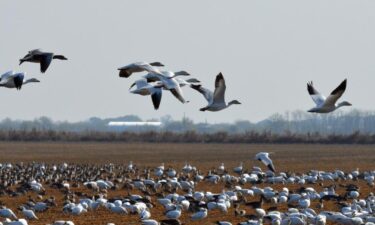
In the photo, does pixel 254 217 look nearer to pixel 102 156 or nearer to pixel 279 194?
pixel 279 194

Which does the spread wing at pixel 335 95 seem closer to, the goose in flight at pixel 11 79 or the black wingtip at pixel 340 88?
the black wingtip at pixel 340 88

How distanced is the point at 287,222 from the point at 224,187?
11.6m

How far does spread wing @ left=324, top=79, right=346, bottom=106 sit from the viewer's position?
1809 centimetres

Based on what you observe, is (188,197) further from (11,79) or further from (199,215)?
(11,79)

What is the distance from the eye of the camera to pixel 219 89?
1758cm

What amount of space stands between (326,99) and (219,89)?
7.76 ft

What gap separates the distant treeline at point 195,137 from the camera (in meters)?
71.8

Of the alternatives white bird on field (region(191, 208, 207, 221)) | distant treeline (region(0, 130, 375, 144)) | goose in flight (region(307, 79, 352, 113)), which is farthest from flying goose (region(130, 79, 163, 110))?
distant treeline (region(0, 130, 375, 144))

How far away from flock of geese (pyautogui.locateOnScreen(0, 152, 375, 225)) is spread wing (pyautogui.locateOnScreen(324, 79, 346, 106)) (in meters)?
2.29

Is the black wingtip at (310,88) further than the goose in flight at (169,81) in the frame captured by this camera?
A: Yes

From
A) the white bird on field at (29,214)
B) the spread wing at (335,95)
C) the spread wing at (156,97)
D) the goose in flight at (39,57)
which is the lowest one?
the white bird on field at (29,214)

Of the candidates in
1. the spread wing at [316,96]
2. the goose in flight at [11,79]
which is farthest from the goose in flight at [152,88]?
the spread wing at [316,96]

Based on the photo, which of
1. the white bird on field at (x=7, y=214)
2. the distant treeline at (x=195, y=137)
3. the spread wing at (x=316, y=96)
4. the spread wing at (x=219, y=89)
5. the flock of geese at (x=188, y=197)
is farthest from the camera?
the distant treeline at (x=195, y=137)

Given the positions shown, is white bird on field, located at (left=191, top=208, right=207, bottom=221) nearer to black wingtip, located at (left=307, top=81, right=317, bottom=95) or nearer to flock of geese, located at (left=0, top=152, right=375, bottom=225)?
flock of geese, located at (left=0, top=152, right=375, bottom=225)
